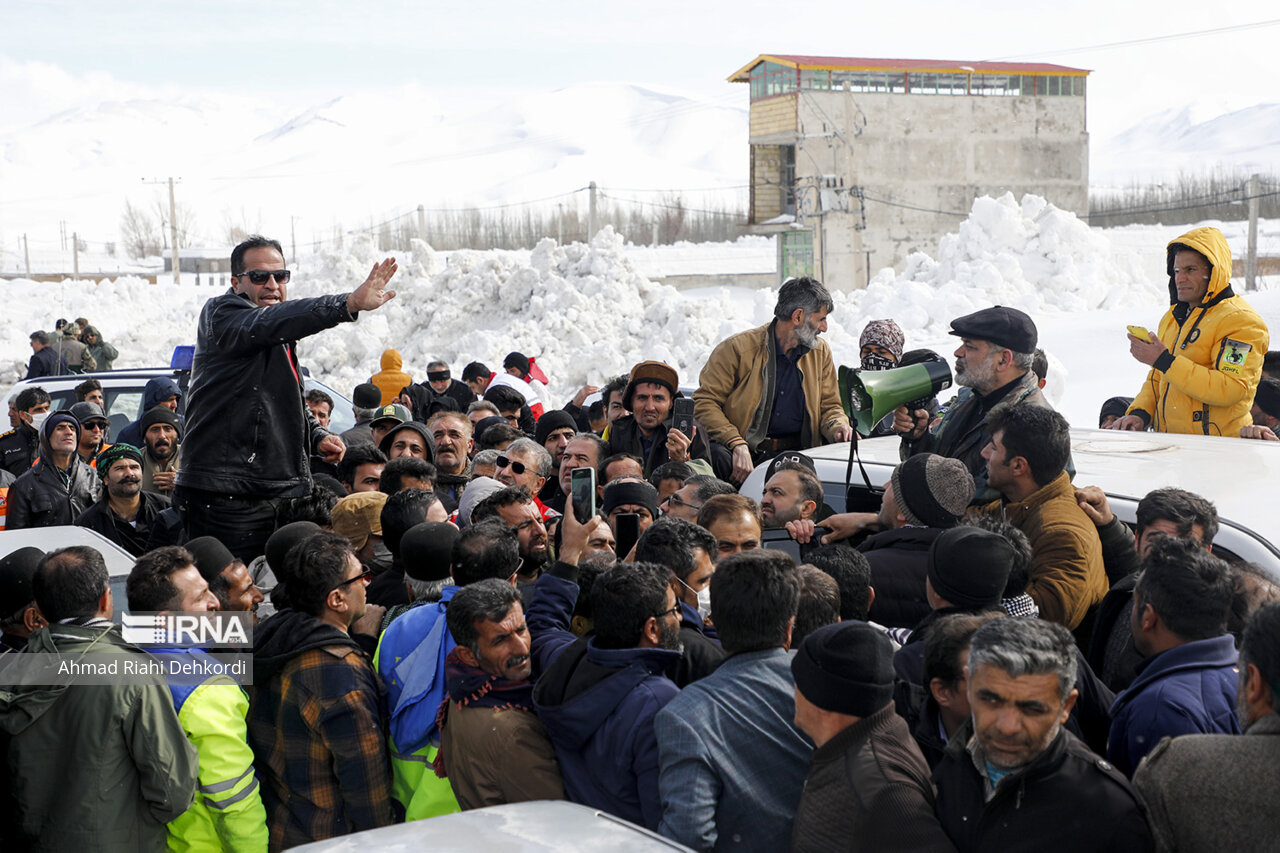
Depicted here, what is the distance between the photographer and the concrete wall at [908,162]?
41.8 meters

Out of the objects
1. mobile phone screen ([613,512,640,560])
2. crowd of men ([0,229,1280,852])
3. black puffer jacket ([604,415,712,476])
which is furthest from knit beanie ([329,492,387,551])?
black puffer jacket ([604,415,712,476])

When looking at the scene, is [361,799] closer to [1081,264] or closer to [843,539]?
[843,539]

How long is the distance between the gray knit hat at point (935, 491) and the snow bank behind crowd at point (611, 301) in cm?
1481

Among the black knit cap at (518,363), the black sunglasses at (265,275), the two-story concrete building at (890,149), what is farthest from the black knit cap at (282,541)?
the two-story concrete building at (890,149)

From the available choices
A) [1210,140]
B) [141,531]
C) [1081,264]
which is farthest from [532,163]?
[141,531]

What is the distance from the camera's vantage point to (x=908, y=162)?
43125mm

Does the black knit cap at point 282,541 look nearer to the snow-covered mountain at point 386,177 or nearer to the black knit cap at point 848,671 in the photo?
the black knit cap at point 848,671

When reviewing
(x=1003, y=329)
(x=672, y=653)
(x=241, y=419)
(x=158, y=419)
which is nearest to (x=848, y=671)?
(x=672, y=653)

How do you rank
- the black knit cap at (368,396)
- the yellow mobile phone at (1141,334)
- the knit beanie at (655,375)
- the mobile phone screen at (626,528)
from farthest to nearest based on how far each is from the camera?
the black knit cap at (368,396)
the knit beanie at (655,375)
the yellow mobile phone at (1141,334)
the mobile phone screen at (626,528)

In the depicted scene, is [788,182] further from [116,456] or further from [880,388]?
[880,388]

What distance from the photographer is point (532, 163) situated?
17525 centimetres

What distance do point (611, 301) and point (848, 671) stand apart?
1882 cm

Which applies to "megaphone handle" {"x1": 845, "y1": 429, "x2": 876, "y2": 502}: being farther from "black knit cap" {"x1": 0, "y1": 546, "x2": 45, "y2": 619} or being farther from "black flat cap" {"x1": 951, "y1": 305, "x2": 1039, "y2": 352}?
"black knit cap" {"x1": 0, "y1": 546, "x2": 45, "y2": 619}

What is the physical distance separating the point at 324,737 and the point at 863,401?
2913 millimetres
